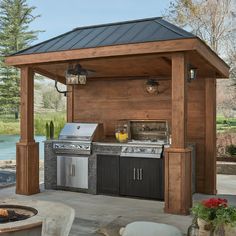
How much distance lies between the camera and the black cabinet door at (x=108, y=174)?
5.96 m

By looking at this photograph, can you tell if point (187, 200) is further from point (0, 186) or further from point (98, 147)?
point (0, 186)

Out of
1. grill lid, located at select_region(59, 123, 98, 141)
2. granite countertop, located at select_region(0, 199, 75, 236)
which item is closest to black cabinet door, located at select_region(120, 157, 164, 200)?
grill lid, located at select_region(59, 123, 98, 141)

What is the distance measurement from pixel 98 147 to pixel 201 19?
8.53 meters

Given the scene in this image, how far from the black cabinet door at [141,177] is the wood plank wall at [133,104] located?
1162 mm

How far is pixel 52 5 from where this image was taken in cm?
2569

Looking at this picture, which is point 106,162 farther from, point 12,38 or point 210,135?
point 12,38

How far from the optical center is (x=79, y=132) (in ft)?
21.1

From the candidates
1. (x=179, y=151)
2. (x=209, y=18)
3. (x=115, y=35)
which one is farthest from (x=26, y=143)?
(x=209, y=18)

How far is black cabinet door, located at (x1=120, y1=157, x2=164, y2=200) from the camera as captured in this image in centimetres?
563

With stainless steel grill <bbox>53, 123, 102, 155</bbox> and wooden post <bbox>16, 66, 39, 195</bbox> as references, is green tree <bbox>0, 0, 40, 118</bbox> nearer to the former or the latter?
stainless steel grill <bbox>53, 123, 102, 155</bbox>

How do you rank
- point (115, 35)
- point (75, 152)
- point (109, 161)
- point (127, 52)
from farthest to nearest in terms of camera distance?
point (75, 152) → point (109, 161) → point (115, 35) → point (127, 52)

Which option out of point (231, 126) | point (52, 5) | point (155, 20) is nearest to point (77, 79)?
point (155, 20)

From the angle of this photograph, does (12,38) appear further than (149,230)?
Yes

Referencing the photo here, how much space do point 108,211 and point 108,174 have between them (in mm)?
1031
